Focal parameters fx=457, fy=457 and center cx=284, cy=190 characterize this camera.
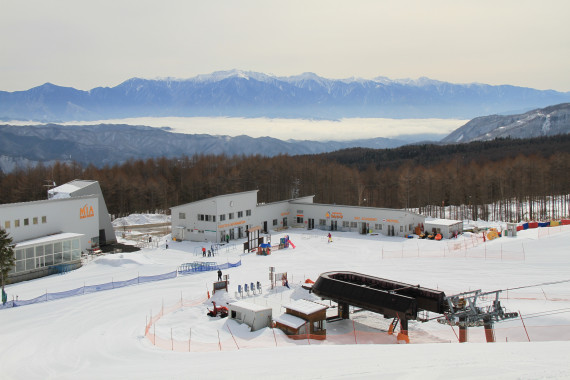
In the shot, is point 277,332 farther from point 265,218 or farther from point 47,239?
point 265,218

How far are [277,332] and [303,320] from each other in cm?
137

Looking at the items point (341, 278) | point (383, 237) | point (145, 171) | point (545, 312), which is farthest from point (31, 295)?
point (145, 171)

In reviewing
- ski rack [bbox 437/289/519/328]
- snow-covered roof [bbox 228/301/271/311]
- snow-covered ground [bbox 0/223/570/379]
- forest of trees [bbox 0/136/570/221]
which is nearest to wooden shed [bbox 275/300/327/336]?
snow-covered ground [bbox 0/223/570/379]

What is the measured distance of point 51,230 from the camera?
3972cm

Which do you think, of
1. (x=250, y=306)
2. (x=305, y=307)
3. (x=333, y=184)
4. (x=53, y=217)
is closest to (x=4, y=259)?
(x=53, y=217)

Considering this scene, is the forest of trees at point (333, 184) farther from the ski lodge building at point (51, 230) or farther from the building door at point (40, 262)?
the building door at point (40, 262)

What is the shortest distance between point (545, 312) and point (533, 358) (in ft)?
32.6

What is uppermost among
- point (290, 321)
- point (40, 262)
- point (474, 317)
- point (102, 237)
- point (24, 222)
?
point (24, 222)

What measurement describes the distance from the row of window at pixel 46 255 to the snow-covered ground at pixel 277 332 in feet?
6.79

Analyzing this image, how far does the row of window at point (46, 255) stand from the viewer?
1359 inches

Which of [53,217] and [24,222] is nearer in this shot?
[24,222]

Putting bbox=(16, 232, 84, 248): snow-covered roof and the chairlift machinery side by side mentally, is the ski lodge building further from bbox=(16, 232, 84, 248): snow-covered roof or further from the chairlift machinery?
the chairlift machinery

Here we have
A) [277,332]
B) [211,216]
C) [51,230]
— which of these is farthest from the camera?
[211,216]

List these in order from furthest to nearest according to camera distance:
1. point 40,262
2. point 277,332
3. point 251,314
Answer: point 40,262 < point 251,314 < point 277,332
